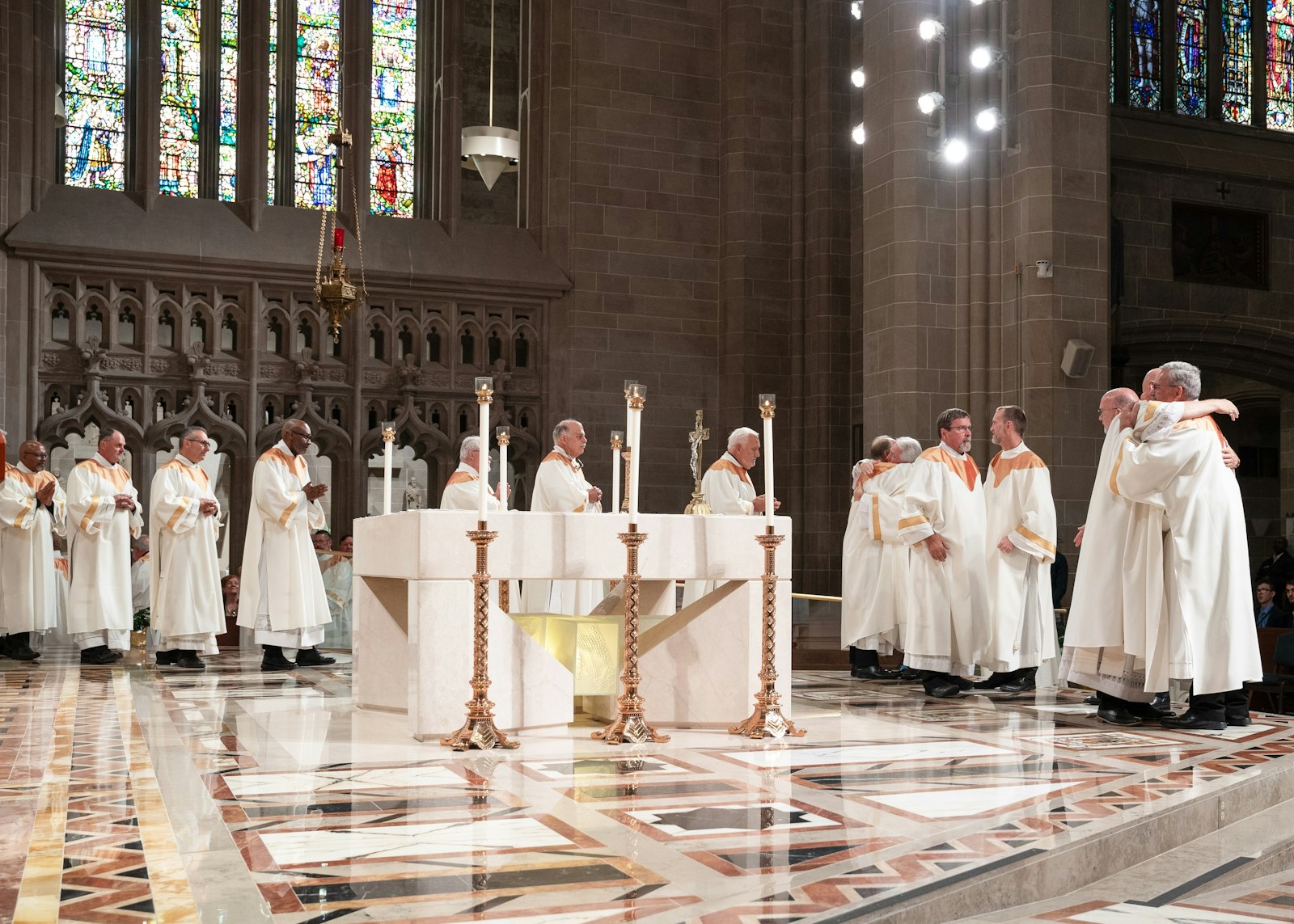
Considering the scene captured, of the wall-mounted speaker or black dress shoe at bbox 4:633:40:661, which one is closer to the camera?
black dress shoe at bbox 4:633:40:661

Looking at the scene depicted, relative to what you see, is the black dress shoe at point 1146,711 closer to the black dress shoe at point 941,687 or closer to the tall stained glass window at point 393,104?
the black dress shoe at point 941,687

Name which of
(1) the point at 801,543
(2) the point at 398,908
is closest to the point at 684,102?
(1) the point at 801,543

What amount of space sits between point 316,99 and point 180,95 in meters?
1.56

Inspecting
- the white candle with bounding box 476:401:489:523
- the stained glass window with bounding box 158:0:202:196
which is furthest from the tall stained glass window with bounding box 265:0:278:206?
the white candle with bounding box 476:401:489:523

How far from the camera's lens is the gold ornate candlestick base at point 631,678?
20.1ft

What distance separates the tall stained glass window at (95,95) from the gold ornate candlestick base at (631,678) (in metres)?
12.0

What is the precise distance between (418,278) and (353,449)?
7.03 feet

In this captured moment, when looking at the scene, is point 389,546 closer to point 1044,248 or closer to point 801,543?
point 1044,248

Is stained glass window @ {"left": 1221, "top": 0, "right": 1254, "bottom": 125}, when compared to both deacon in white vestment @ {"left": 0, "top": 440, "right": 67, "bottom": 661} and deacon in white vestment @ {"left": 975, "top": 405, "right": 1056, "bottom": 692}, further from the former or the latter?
deacon in white vestment @ {"left": 0, "top": 440, "right": 67, "bottom": 661}

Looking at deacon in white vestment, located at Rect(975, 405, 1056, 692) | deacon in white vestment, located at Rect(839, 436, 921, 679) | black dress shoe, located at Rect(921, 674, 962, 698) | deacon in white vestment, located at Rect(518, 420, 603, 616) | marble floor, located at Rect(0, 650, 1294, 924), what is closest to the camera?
marble floor, located at Rect(0, 650, 1294, 924)

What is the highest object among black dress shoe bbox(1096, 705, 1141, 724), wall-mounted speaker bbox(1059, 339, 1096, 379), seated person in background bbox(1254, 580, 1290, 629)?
wall-mounted speaker bbox(1059, 339, 1096, 379)

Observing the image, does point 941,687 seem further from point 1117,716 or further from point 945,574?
point 1117,716

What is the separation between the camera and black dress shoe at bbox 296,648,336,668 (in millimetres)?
10836

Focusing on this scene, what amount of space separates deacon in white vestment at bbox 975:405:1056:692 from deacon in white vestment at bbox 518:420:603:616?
246cm
